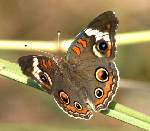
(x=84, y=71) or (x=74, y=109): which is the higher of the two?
(x=84, y=71)

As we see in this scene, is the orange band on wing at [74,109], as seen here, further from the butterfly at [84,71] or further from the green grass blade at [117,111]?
the green grass blade at [117,111]

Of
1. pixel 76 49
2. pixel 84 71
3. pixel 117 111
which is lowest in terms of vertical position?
pixel 117 111

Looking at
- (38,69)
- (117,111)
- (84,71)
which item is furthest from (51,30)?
(117,111)

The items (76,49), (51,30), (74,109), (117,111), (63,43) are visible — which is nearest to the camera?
(117,111)

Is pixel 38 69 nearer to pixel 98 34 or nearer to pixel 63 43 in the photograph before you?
pixel 98 34

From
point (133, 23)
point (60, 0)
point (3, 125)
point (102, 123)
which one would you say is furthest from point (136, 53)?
point (3, 125)

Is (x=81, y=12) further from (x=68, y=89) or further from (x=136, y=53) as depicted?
(x=68, y=89)

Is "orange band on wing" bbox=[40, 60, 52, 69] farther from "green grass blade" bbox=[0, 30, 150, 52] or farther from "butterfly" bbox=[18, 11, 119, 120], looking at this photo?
"green grass blade" bbox=[0, 30, 150, 52]

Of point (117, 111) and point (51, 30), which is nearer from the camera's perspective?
point (117, 111)
